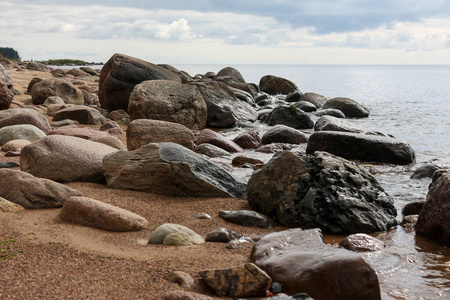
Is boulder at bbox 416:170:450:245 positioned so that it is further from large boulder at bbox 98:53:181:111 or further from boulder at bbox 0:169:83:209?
large boulder at bbox 98:53:181:111

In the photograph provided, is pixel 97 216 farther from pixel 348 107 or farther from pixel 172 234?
pixel 348 107

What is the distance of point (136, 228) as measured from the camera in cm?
448

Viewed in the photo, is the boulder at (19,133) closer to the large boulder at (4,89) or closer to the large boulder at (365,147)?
the large boulder at (4,89)

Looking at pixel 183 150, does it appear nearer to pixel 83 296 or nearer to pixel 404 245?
pixel 404 245

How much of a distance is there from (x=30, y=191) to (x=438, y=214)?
4.26 m

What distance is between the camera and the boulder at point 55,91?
15.2 metres

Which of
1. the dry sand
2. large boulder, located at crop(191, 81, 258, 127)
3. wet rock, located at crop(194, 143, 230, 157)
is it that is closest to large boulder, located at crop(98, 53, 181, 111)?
large boulder, located at crop(191, 81, 258, 127)

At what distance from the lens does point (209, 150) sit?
9.45 meters

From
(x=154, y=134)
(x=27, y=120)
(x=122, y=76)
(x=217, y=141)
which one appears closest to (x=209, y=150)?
(x=217, y=141)

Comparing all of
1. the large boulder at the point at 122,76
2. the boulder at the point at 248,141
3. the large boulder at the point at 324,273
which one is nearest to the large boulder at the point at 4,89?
the large boulder at the point at 122,76

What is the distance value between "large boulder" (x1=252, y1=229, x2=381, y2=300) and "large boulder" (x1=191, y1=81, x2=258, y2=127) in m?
10.5

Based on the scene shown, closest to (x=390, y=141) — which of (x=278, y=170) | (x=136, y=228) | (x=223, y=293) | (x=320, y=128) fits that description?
(x=320, y=128)

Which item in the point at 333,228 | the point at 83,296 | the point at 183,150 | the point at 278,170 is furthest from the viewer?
the point at 183,150

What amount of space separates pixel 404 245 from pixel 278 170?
1.65 metres
